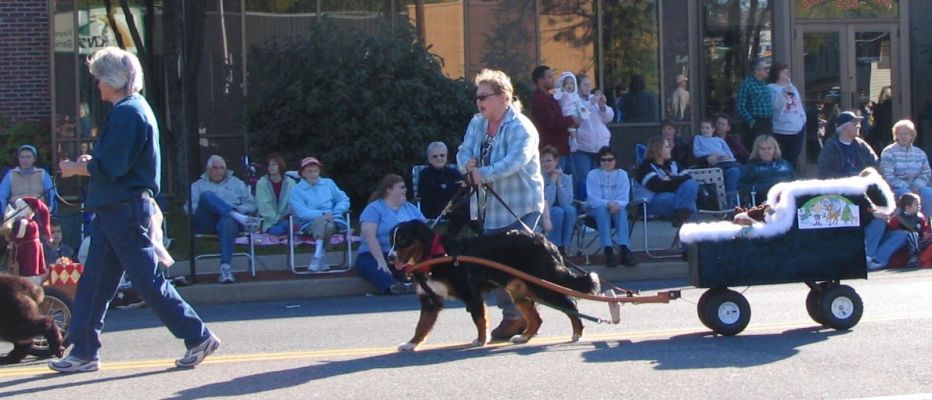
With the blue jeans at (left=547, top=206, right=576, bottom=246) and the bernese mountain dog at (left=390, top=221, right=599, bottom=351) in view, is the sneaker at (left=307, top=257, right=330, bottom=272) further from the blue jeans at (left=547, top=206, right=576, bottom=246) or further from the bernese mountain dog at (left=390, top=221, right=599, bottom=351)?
the bernese mountain dog at (left=390, top=221, right=599, bottom=351)

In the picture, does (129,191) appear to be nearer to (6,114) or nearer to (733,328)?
(733,328)

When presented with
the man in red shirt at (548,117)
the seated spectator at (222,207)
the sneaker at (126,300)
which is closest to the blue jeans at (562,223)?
the man in red shirt at (548,117)

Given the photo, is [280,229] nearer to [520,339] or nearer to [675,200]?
[675,200]

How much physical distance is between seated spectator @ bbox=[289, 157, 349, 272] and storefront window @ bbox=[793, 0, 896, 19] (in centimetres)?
998

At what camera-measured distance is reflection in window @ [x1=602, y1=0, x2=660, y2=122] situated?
20688mm

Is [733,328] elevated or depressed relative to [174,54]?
depressed

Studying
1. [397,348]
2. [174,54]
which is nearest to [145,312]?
[397,348]

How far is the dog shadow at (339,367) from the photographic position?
7227mm

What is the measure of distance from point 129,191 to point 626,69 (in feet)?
46.4

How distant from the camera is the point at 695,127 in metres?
21.0

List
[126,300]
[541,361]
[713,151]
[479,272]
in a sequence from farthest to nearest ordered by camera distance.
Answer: [713,151] → [126,300] → [479,272] → [541,361]

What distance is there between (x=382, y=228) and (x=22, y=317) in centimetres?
503

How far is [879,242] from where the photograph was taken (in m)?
14.0

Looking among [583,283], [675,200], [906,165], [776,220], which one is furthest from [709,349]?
[906,165]
